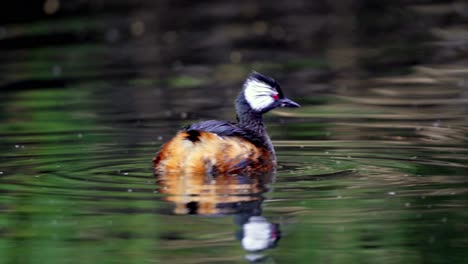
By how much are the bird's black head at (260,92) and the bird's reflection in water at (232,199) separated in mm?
907

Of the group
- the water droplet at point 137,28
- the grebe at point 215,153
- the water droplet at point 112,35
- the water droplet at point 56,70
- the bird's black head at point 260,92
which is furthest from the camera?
the water droplet at point 137,28

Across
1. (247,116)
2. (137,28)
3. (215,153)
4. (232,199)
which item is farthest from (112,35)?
(232,199)

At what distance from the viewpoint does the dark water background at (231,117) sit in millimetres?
6902

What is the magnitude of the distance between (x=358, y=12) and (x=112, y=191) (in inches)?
578

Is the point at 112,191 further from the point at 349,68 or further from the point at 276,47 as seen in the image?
the point at 276,47

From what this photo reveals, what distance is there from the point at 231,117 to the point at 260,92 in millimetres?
2944

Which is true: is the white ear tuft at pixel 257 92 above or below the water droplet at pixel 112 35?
below

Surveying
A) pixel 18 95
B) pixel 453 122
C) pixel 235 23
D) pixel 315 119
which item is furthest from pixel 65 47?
pixel 453 122

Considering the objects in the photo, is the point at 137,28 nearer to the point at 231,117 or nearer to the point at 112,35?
the point at 112,35

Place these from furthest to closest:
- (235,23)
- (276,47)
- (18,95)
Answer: (235,23) < (276,47) < (18,95)

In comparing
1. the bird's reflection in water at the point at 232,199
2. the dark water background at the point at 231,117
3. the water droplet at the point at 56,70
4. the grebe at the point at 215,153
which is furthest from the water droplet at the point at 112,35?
the bird's reflection in water at the point at 232,199

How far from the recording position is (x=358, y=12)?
2225cm

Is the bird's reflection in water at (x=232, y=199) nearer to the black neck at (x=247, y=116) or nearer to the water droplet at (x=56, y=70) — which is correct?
the black neck at (x=247, y=116)

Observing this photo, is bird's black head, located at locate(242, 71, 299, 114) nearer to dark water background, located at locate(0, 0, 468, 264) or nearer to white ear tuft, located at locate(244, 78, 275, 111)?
white ear tuft, located at locate(244, 78, 275, 111)
